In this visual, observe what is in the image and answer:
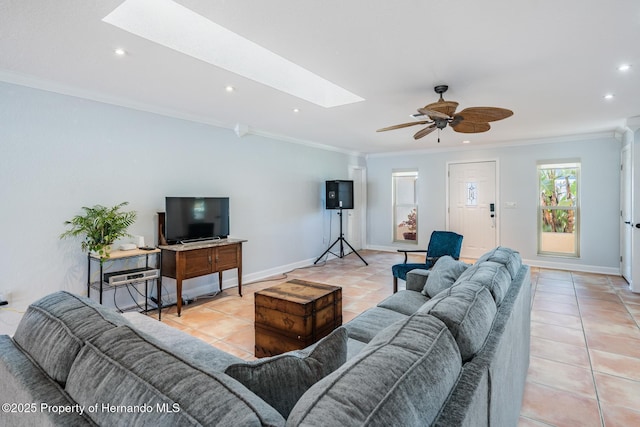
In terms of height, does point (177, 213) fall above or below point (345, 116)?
below

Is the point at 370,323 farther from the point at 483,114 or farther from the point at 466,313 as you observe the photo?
the point at 483,114

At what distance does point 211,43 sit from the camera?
8.61 feet

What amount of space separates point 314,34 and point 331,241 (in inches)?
198

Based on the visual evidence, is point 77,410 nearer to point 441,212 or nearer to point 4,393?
point 4,393

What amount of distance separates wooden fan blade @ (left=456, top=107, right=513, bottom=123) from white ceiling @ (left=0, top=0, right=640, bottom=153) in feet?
1.17

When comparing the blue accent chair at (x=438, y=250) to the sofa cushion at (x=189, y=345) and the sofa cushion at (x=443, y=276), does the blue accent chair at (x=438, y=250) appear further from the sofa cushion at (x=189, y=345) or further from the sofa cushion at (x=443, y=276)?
the sofa cushion at (x=189, y=345)

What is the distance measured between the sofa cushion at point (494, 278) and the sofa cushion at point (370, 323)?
59 centimetres

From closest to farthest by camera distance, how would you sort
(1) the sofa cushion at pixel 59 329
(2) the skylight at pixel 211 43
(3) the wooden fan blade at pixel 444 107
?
(1) the sofa cushion at pixel 59 329
(2) the skylight at pixel 211 43
(3) the wooden fan blade at pixel 444 107

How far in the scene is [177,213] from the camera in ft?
12.6

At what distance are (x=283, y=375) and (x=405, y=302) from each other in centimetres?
178

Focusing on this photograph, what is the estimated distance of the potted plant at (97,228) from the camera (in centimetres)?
308

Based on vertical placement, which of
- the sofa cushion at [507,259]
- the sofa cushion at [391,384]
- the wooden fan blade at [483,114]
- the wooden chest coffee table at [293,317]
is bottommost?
the wooden chest coffee table at [293,317]

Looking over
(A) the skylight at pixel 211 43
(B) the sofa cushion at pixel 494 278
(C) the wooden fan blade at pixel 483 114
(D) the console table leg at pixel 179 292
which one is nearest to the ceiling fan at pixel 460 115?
(C) the wooden fan blade at pixel 483 114

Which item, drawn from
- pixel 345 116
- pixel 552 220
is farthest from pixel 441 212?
pixel 345 116
